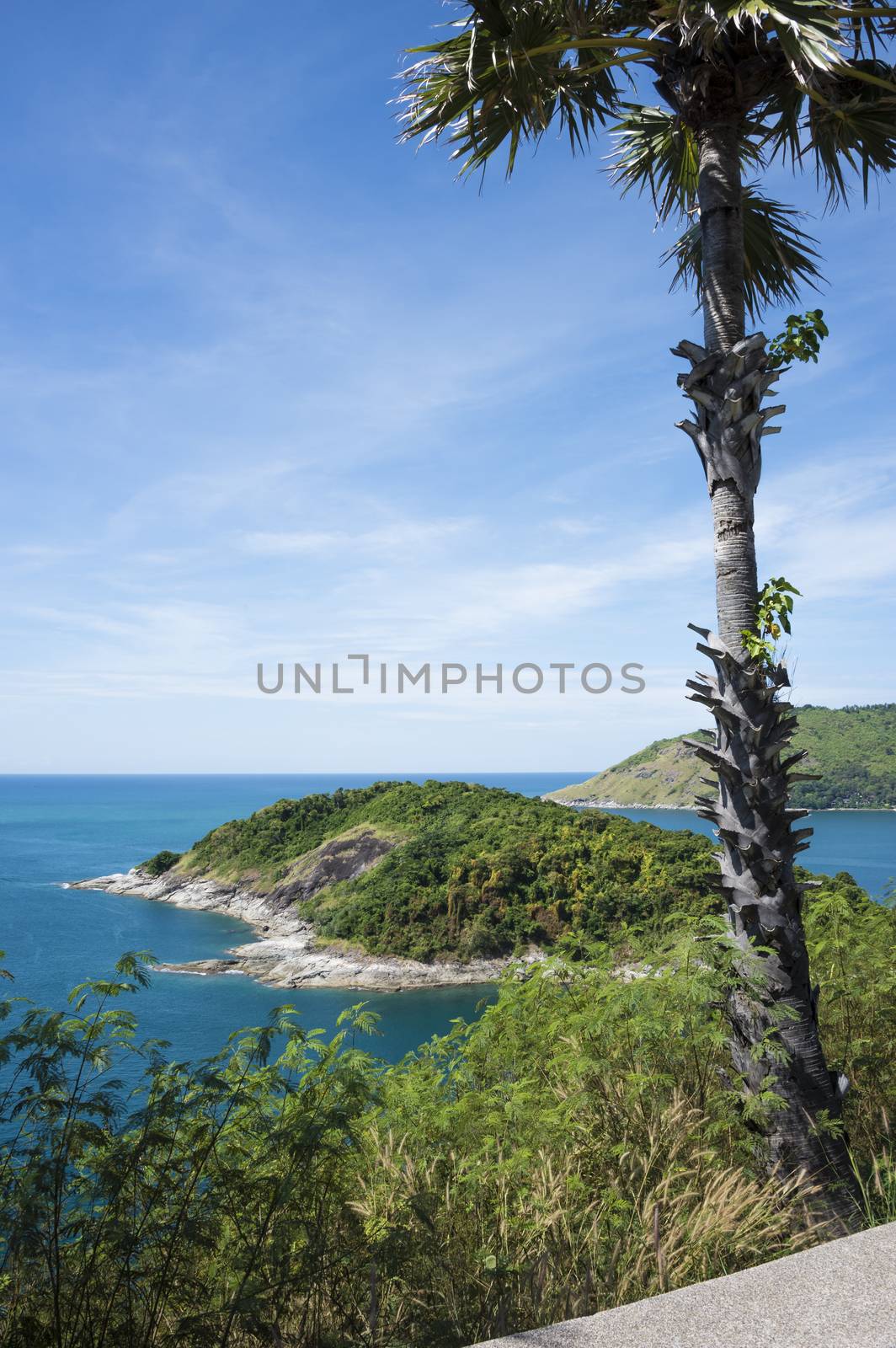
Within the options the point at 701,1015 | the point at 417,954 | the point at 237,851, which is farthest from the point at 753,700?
the point at 237,851

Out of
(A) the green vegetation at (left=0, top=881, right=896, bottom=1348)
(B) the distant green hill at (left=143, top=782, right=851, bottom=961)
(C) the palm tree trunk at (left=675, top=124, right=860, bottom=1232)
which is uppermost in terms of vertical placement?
(C) the palm tree trunk at (left=675, top=124, right=860, bottom=1232)

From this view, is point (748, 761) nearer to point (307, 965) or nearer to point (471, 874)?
point (471, 874)

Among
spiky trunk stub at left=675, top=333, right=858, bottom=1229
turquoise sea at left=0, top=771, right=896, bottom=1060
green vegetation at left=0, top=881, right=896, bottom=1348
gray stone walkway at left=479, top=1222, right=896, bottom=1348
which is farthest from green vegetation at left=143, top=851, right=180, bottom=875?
gray stone walkway at left=479, top=1222, right=896, bottom=1348

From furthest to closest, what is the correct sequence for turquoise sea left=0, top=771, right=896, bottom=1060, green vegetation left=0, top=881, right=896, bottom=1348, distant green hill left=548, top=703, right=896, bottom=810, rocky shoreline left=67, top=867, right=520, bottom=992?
distant green hill left=548, top=703, right=896, bottom=810 → rocky shoreline left=67, top=867, right=520, bottom=992 → turquoise sea left=0, top=771, right=896, bottom=1060 → green vegetation left=0, top=881, right=896, bottom=1348

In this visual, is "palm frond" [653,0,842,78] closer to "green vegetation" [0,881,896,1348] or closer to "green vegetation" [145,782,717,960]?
"green vegetation" [0,881,896,1348]

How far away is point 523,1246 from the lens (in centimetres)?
262

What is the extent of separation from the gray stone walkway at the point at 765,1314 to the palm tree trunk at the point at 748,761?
1.37 metres

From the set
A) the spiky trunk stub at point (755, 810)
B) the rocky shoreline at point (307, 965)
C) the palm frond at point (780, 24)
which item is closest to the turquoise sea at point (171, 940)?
the rocky shoreline at point (307, 965)

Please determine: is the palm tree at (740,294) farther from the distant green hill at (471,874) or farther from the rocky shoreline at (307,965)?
the rocky shoreline at (307,965)

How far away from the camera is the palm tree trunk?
3225 mm

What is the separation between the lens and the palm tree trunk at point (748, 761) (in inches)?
127

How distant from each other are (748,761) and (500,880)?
134 feet

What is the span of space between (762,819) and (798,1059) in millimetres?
995

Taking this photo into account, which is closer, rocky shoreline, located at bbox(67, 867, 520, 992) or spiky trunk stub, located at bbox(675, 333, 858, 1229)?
spiky trunk stub, located at bbox(675, 333, 858, 1229)
